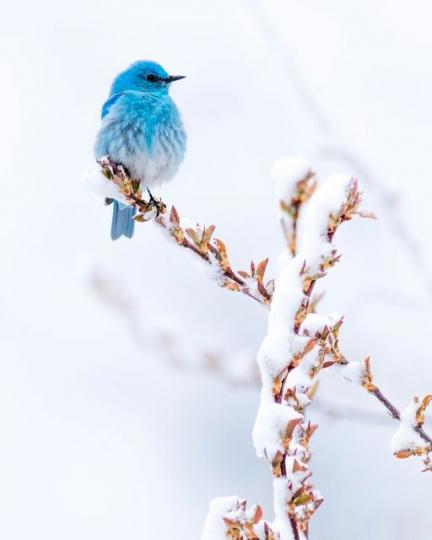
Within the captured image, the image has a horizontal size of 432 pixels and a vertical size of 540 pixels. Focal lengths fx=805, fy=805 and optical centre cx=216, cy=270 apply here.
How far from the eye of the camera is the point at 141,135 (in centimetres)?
535

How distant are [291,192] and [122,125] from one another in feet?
11.0

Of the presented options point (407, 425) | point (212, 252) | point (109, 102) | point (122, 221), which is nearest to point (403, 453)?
point (407, 425)

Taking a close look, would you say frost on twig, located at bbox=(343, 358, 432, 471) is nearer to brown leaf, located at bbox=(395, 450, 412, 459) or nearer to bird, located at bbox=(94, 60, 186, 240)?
brown leaf, located at bbox=(395, 450, 412, 459)

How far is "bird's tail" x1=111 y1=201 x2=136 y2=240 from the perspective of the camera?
17.0 feet

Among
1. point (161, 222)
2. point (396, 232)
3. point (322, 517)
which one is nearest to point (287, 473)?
point (161, 222)

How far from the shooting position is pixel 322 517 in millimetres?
8297

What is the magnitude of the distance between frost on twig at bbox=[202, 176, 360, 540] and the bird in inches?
119

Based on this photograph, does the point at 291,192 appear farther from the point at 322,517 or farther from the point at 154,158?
the point at 322,517

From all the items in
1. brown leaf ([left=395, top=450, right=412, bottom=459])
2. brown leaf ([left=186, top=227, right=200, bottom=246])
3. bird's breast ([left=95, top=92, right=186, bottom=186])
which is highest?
bird's breast ([left=95, top=92, right=186, bottom=186])

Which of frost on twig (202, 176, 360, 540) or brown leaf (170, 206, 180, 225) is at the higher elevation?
brown leaf (170, 206, 180, 225)

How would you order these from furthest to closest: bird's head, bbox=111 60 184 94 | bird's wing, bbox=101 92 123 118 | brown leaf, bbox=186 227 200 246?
bird's head, bbox=111 60 184 94 → bird's wing, bbox=101 92 123 118 → brown leaf, bbox=186 227 200 246

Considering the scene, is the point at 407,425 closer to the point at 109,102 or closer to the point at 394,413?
the point at 394,413

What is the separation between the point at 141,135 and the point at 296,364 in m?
3.78

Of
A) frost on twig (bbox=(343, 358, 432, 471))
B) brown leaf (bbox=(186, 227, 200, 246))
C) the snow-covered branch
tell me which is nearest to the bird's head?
brown leaf (bbox=(186, 227, 200, 246))
